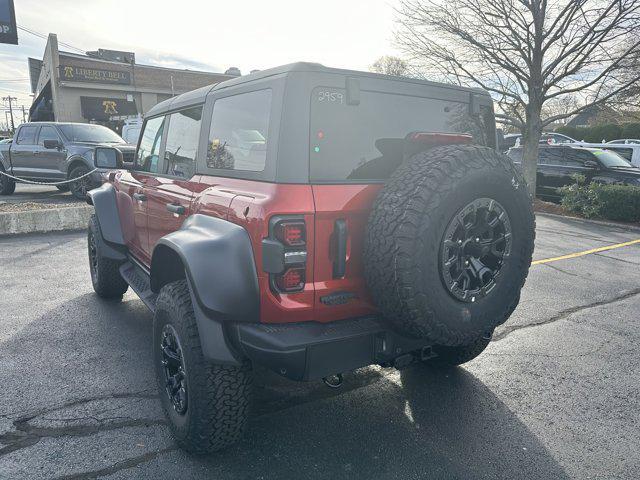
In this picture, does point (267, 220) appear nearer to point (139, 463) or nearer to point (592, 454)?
point (139, 463)

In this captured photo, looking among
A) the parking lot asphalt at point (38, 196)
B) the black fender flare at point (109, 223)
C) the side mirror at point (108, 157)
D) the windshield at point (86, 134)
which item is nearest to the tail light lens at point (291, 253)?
the black fender flare at point (109, 223)

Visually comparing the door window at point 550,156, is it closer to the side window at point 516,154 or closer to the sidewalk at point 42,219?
the side window at point 516,154

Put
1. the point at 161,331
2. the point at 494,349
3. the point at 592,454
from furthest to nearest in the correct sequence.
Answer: the point at 494,349 < the point at 161,331 < the point at 592,454

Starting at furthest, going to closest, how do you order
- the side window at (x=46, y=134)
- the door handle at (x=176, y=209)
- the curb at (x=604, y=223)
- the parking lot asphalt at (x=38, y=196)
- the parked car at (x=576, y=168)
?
the parked car at (x=576, y=168) → the side window at (x=46, y=134) → the parking lot asphalt at (x=38, y=196) → the curb at (x=604, y=223) → the door handle at (x=176, y=209)

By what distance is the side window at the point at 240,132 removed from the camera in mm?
2396

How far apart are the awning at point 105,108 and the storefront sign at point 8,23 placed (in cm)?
1655

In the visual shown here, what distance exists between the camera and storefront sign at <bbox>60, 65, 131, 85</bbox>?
30431 millimetres

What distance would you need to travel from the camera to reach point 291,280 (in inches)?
85.6

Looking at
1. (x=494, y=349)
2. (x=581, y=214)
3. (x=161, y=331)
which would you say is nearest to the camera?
(x=161, y=331)

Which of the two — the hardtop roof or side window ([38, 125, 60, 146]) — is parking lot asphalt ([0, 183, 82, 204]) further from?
the hardtop roof

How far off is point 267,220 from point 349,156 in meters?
0.59

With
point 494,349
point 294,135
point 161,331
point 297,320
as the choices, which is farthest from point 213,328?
point 494,349

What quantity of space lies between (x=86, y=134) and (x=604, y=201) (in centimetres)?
1238

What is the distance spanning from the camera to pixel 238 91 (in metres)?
2.63
